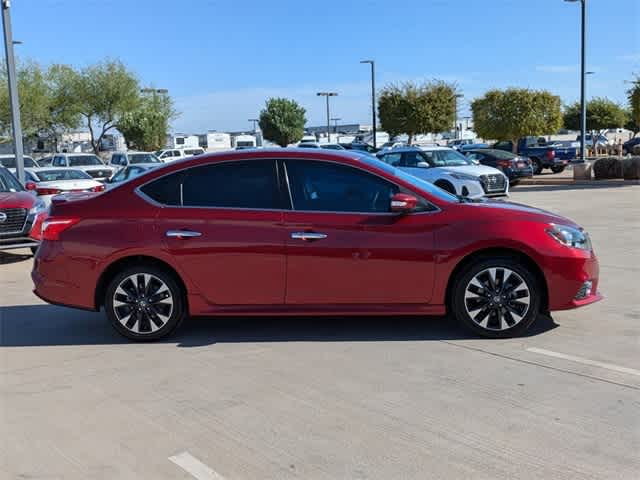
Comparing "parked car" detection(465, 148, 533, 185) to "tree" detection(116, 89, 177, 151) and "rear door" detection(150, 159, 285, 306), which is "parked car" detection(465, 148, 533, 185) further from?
"tree" detection(116, 89, 177, 151)

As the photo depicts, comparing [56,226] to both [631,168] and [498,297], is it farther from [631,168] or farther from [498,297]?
[631,168]

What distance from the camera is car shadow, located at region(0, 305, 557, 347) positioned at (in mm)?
6121

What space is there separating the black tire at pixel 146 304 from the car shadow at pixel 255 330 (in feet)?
0.67

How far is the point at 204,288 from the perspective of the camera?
5.99 metres

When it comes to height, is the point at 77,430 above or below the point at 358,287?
below

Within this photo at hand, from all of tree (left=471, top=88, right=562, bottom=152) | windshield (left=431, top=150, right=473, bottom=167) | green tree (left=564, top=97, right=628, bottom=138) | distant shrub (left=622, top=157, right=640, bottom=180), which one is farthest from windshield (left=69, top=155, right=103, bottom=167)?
green tree (left=564, top=97, right=628, bottom=138)

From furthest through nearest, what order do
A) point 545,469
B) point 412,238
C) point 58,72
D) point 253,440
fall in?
point 58,72 < point 412,238 < point 253,440 < point 545,469

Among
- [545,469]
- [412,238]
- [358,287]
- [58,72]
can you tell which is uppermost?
[58,72]

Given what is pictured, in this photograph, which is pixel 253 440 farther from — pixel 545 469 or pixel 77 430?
pixel 545 469

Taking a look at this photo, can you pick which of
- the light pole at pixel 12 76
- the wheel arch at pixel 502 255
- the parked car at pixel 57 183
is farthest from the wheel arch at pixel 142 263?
the light pole at pixel 12 76

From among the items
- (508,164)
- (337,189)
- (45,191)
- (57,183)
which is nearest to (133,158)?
(508,164)

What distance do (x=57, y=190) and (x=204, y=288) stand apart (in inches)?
374

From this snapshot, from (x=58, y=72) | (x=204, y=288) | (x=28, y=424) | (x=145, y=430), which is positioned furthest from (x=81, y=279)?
(x=58, y=72)

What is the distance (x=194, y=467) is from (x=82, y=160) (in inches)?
978
